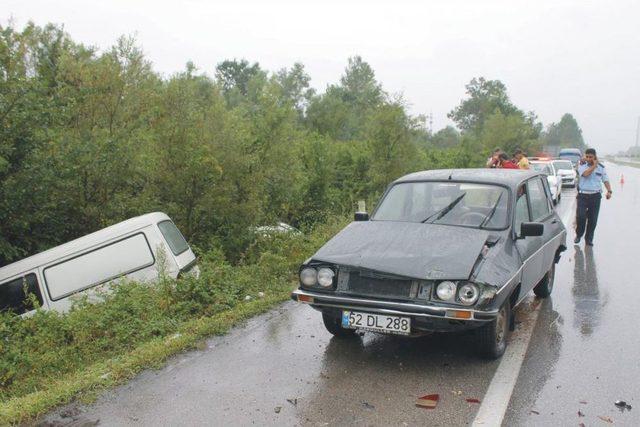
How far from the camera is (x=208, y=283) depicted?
767cm

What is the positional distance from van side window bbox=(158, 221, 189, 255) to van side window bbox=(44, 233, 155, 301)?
1.07 ft

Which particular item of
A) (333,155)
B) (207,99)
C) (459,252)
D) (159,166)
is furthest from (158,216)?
(333,155)

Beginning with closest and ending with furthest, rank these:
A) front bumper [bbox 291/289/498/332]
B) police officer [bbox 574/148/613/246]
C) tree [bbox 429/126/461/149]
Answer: front bumper [bbox 291/289/498/332], police officer [bbox 574/148/613/246], tree [bbox 429/126/461/149]

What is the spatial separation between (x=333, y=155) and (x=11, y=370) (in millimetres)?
13600

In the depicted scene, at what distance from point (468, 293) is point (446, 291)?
18cm

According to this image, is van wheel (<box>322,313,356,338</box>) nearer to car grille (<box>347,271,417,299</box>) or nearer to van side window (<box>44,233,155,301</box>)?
car grille (<box>347,271,417,299</box>)

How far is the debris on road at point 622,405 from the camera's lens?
407cm

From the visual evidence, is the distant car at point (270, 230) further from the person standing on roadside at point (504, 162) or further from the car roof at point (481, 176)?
the car roof at point (481, 176)

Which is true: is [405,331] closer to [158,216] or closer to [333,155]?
[158,216]

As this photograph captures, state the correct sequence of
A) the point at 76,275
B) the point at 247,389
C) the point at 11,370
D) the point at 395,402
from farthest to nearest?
1. the point at 76,275
2. the point at 11,370
3. the point at 247,389
4. the point at 395,402

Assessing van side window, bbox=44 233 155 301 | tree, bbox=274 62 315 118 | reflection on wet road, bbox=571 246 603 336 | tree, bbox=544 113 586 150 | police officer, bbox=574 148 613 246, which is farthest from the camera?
tree, bbox=544 113 586 150

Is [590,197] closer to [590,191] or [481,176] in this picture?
[590,191]

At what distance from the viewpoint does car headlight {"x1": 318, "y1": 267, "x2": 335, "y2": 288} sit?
4.98 meters

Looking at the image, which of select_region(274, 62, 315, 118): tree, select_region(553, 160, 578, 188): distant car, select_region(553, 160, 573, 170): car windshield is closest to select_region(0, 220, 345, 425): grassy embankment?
select_region(553, 160, 578, 188): distant car
